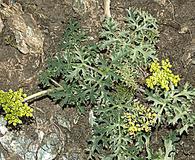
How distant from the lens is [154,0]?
15.8ft

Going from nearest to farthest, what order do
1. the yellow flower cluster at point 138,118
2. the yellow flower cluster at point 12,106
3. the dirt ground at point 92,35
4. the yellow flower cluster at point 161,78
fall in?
the yellow flower cluster at point 12,106
the yellow flower cluster at point 161,78
the yellow flower cluster at point 138,118
the dirt ground at point 92,35

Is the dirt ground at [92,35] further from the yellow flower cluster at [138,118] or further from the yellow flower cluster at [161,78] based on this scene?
the yellow flower cluster at [161,78]

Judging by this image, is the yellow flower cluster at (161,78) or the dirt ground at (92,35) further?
the dirt ground at (92,35)

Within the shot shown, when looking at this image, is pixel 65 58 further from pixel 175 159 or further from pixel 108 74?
pixel 175 159

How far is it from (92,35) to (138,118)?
1.03m

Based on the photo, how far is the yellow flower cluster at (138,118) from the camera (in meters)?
4.26

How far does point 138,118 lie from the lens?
439 cm

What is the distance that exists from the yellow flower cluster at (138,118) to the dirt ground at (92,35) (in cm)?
50

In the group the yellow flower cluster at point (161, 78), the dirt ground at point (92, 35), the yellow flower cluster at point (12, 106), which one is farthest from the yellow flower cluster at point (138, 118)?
the yellow flower cluster at point (12, 106)

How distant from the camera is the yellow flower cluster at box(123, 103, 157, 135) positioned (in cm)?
426

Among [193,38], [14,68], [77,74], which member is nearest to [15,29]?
[14,68]

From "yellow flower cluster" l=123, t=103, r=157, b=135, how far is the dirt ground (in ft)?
1.65

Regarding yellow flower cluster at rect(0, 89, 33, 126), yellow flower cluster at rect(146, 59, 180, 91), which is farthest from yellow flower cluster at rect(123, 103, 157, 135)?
yellow flower cluster at rect(0, 89, 33, 126)

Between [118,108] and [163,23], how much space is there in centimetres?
103
